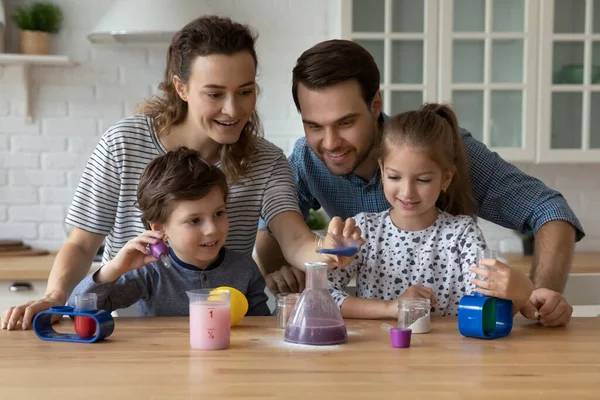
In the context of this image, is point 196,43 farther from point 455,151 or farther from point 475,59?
point 475,59

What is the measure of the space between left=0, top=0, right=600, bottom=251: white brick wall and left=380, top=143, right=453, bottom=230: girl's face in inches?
77.9

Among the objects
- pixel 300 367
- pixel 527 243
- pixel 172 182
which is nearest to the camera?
pixel 300 367

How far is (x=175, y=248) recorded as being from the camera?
201 centimetres

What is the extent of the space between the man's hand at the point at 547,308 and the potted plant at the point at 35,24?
2.78 metres

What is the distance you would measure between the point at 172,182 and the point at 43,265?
1708 mm

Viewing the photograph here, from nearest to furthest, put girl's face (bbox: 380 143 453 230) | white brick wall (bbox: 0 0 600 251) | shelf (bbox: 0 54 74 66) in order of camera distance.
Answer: girl's face (bbox: 380 143 453 230) < shelf (bbox: 0 54 74 66) < white brick wall (bbox: 0 0 600 251)

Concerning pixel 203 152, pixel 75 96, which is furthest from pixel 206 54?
pixel 75 96

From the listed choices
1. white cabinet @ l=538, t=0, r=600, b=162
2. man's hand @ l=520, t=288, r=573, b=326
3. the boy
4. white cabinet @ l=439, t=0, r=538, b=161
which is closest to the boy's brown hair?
the boy

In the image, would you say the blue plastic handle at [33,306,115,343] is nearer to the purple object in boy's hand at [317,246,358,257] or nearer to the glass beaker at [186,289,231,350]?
the glass beaker at [186,289,231,350]

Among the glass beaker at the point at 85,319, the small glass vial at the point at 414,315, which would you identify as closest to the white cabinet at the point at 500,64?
the small glass vial at the point at 414,315

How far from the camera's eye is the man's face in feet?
7.52

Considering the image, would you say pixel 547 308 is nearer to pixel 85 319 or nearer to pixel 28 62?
pixel 85 319

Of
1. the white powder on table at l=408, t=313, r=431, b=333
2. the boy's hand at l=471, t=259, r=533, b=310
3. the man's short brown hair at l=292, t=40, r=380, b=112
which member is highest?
the man's short brown hair at l=292, t=40, r=380, b=112

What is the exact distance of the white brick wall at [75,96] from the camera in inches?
156
